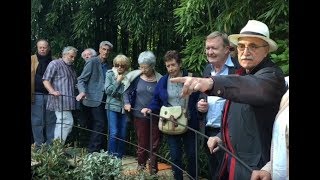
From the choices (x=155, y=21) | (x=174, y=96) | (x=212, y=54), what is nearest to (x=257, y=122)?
(x=212, y=54)

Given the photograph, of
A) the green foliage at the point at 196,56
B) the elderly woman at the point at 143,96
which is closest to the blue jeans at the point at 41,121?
the elderly woman at the point at 143,96

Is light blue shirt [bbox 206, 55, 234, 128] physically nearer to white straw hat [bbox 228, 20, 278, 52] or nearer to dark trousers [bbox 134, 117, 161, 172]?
white straw hat [bbox 228, 20, 278, 52]

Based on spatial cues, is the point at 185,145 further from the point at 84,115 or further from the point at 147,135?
the point at 84,115

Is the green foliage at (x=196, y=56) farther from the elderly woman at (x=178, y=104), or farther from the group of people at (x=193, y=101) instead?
the elderly woman at (x=178, y=104)

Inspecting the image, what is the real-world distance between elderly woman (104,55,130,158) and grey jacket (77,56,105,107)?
209 mm

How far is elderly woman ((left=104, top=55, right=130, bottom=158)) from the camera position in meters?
5.13

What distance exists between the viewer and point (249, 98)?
1.93 metres

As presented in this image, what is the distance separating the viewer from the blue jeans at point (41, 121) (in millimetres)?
5496

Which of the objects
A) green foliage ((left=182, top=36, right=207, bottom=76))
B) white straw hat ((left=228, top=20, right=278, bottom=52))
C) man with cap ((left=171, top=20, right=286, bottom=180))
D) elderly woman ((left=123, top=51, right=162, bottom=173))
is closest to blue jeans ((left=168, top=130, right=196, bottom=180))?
elderly woman ((left=123, top=51, right=162, bottom=173))

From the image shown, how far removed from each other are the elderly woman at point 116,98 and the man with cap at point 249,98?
2549 mm

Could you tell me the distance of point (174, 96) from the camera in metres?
4.34

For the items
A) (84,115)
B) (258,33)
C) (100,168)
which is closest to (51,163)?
(100,168)
